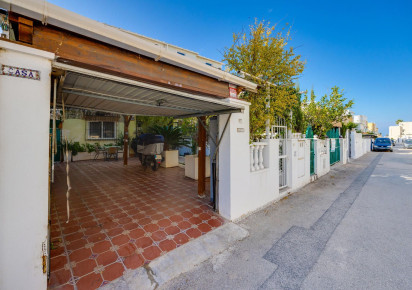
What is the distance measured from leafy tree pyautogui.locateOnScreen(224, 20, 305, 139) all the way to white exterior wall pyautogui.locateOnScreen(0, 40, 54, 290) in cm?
422

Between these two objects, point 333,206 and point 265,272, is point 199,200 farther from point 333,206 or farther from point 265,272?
point 333,206

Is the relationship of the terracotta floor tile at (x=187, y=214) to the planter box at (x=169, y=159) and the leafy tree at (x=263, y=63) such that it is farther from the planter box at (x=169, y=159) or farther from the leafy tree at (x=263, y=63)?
the planter box at (x=169, y=159)

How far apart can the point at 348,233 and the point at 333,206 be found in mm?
1621

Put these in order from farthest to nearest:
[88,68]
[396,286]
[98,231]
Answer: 1. [98,231]
2. [396,286]
3. [88,68]

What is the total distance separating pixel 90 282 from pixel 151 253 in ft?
2.69

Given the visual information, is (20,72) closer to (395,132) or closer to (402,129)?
(402,129)

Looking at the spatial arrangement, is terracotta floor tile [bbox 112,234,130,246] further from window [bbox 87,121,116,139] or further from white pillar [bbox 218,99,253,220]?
window [bbox 87,121,116,139]

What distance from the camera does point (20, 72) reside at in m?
1.69

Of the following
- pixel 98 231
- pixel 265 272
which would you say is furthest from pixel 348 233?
pixel 98 231

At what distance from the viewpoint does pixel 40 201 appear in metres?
1.81

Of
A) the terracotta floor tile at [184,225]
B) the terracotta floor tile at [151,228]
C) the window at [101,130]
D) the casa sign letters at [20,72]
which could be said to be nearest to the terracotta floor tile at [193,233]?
the terracotta floor tile at [184,225]

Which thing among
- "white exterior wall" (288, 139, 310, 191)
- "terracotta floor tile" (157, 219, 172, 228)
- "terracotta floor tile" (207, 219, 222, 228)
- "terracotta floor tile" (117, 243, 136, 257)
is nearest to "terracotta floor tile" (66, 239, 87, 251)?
"terracotta floor tile" (117, 243, 136, 257)

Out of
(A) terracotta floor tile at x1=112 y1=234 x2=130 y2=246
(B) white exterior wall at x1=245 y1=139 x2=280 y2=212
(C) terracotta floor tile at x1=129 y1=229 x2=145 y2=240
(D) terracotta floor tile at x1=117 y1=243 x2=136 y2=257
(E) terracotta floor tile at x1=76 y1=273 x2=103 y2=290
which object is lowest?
(E) terracotta floor tile at x1=76 y1=273 x2=103 y2=290

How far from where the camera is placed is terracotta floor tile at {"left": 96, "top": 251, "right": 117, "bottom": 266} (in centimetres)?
261
